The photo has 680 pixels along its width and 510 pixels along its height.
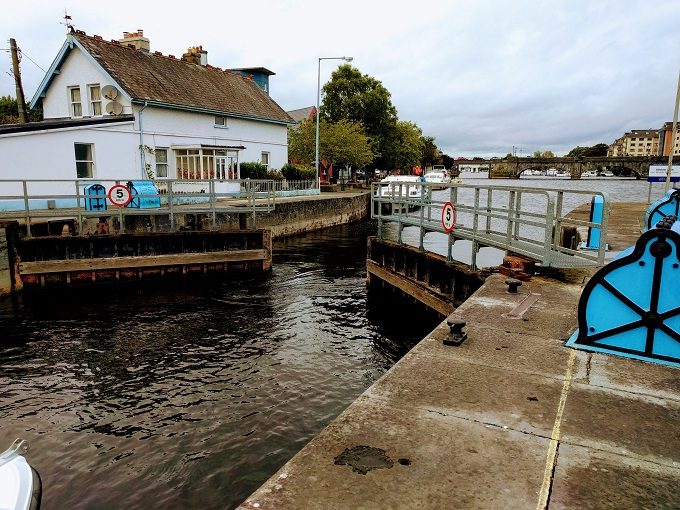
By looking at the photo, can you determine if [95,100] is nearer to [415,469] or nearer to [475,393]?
[475,393]

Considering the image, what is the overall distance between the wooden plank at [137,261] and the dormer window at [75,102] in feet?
49.7

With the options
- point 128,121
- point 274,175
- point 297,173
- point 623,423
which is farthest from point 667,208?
point 297,173

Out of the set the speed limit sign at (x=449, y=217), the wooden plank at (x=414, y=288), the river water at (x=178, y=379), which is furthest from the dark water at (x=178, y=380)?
the speed limit sign at (x=449, y=217)

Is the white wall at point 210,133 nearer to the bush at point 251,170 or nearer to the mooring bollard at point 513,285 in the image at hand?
the bush at point 251,170

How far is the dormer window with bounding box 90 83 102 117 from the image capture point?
2484 cm

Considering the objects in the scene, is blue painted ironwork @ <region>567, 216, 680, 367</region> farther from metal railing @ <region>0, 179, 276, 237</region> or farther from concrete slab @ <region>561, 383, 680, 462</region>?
metal railing @ <region>0, 179, 276, 237</region>

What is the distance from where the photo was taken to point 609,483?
2.86 m

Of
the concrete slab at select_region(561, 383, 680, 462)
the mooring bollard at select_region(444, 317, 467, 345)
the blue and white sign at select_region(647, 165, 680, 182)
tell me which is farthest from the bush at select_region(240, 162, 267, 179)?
the concrete slab at select_region(561, 383, 680, 462)

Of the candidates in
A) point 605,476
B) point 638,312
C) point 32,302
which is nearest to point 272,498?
point 605,476

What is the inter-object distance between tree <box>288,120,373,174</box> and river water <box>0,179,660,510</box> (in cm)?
3098

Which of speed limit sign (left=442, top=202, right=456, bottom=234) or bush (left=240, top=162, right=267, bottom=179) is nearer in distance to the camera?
speed limit sign (left=442, top=202, right=456, bottom=234)

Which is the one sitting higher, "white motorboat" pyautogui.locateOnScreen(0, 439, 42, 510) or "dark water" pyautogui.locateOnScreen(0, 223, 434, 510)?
"white motorboat" pyautogui.locateOnScreen(0, 439, 42, 510)

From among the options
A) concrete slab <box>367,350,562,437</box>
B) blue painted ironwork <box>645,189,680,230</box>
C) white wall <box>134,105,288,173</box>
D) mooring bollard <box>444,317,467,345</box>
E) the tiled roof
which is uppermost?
the tiled roof

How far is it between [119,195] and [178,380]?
8.81 m
